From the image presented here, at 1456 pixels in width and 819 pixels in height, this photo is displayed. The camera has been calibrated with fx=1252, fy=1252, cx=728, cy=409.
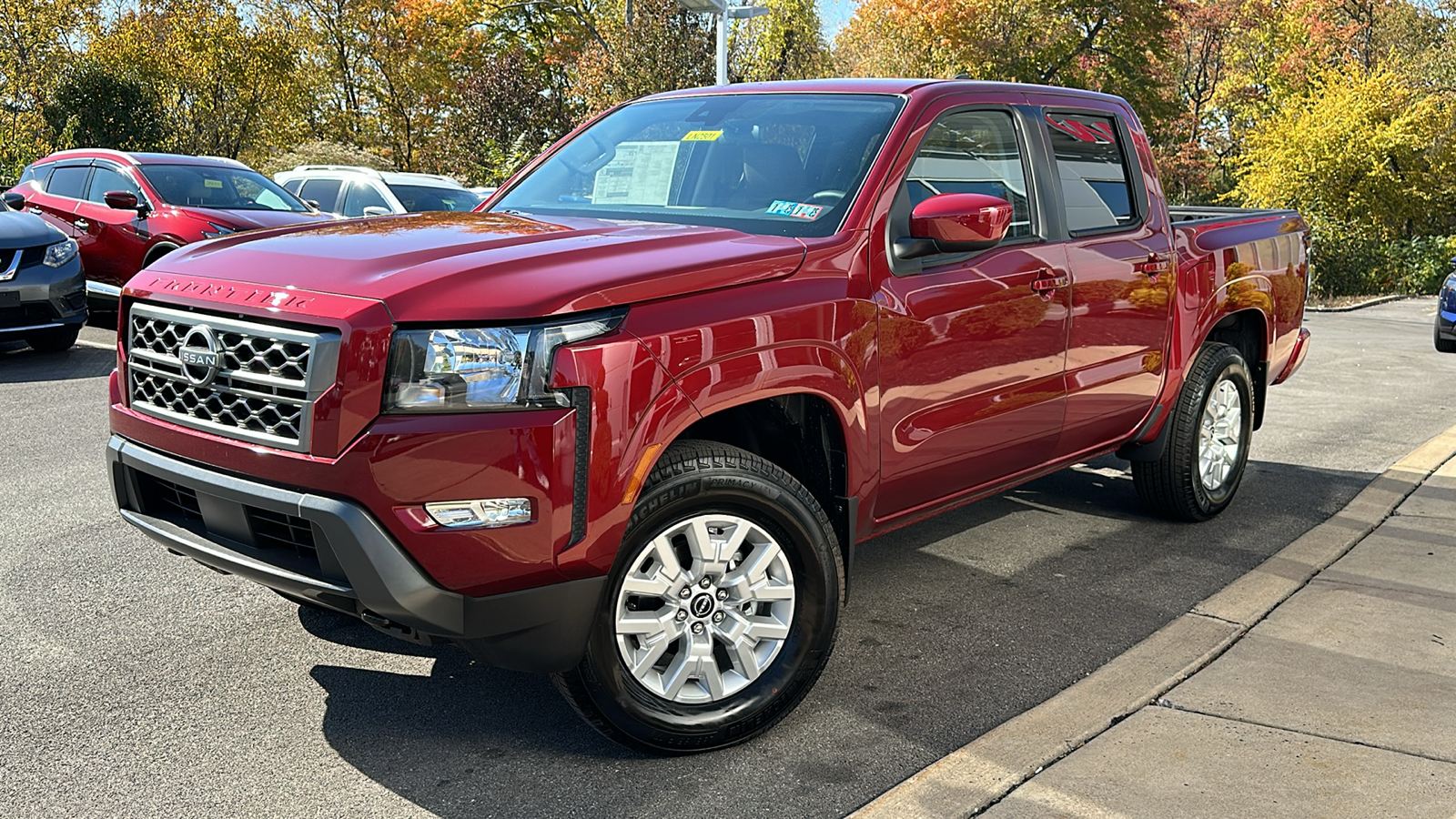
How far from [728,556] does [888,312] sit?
3.12 ft

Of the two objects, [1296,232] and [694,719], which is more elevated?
[1296,232]

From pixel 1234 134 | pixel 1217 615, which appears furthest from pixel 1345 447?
pixel 1234 134

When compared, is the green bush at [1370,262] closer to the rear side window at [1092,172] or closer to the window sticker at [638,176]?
the rear side window at [1092,172]

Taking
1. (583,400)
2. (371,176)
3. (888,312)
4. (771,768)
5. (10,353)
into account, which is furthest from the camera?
(371,176)

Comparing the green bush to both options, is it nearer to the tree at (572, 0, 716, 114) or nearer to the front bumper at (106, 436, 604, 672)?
the tree at (572, 0, 716, 114)

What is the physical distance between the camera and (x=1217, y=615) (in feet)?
14.8

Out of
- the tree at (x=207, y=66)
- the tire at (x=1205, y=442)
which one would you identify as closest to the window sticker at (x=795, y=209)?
the tire at (x=1205, y=442)

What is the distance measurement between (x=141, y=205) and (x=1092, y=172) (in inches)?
353

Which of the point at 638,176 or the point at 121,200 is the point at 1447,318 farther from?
the point at 121,200

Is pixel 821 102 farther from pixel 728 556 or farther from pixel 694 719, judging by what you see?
pixel 694 719

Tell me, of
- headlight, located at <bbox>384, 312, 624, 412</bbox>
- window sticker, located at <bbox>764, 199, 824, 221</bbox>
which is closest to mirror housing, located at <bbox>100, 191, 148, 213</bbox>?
window sticker, located at <bbox>764, 199, 824, 221</bbox>

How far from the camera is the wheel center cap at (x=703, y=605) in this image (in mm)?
3412

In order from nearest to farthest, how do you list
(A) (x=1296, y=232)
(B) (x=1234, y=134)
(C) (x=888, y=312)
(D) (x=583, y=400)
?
(D) (x=583, y=400) < (C) (x=888, y=312) < (A) (x=1296, y=232) < (B) (x=1234, y=134)

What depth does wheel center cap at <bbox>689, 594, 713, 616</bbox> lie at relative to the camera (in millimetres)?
3412
